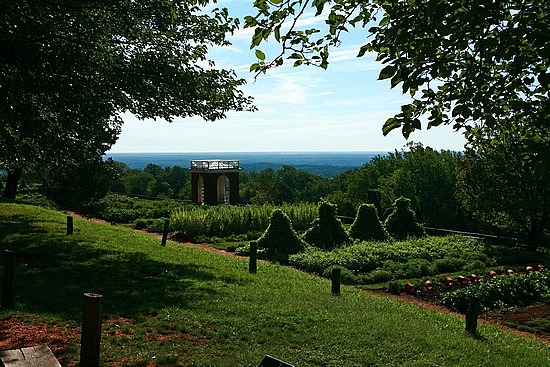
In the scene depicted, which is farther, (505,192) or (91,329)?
(505,192)

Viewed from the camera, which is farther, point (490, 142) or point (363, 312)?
point (363, 312)

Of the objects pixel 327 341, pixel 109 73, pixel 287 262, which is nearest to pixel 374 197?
pixel 287 262

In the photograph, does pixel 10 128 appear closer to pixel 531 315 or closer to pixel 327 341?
pixel 327 341

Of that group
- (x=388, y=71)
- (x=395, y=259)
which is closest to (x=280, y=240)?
(x=395, y=259)

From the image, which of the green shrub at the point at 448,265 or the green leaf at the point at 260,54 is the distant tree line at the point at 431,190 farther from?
the green leaf at the point at 260,54

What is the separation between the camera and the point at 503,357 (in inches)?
329

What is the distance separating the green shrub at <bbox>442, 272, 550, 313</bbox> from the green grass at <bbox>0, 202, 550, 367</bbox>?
8.62 feet

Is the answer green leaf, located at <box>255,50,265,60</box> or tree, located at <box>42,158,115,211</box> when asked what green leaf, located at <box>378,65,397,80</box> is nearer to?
green leaf, located at <box>255,50,265,60</box>

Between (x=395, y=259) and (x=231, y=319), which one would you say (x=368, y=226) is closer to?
(x=395, y=259)

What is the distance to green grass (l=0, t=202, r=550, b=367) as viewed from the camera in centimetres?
766

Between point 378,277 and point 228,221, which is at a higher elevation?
point 228,221

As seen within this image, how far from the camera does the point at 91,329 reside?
19.7 feet

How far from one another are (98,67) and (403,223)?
1977 centimetres

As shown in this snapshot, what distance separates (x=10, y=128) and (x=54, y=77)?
2.34 m
